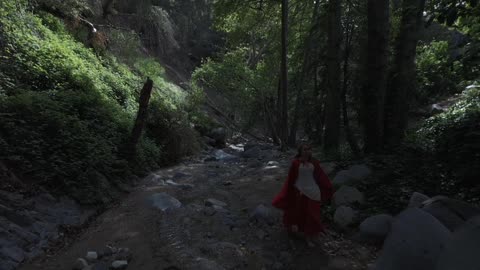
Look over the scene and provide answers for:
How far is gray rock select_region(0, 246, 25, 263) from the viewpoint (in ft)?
15.5

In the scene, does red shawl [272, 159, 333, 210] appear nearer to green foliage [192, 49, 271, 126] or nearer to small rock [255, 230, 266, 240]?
small rock [255, 230, 266, 240]

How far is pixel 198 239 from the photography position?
5648 millimetres

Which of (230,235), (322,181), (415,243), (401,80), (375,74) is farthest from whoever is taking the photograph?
(401,80)

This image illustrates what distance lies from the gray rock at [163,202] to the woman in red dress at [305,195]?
220 cm

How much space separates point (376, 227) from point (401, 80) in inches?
181

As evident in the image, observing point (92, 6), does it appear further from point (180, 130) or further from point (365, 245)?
point (365, 245)

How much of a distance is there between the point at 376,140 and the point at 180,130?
21.8 ft

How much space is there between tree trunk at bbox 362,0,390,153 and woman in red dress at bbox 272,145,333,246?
359 cm

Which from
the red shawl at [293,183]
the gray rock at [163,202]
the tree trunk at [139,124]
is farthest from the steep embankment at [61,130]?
the red shawl at [293,183]

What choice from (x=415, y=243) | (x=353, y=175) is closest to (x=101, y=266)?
(x=415, y=243)

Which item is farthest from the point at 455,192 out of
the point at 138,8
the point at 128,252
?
the point at 138,8

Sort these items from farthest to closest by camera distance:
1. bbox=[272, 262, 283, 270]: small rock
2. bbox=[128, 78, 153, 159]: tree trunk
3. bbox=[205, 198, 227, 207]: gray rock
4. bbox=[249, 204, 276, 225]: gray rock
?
1. bbox=[128, 78, 153, 159]: tree trunk
2. bbox=[205, 198, 227, 207]: gray rock
3. bbox=[249, 204, 276, 225]: gray rock
4. bbox=[272, 262, 283, 270]: small rock

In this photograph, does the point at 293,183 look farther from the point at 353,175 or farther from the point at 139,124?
the point at 139,124

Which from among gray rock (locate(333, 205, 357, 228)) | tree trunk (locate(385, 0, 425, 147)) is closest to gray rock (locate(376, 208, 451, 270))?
gray rock (locate(333, 205, 357, 228))
